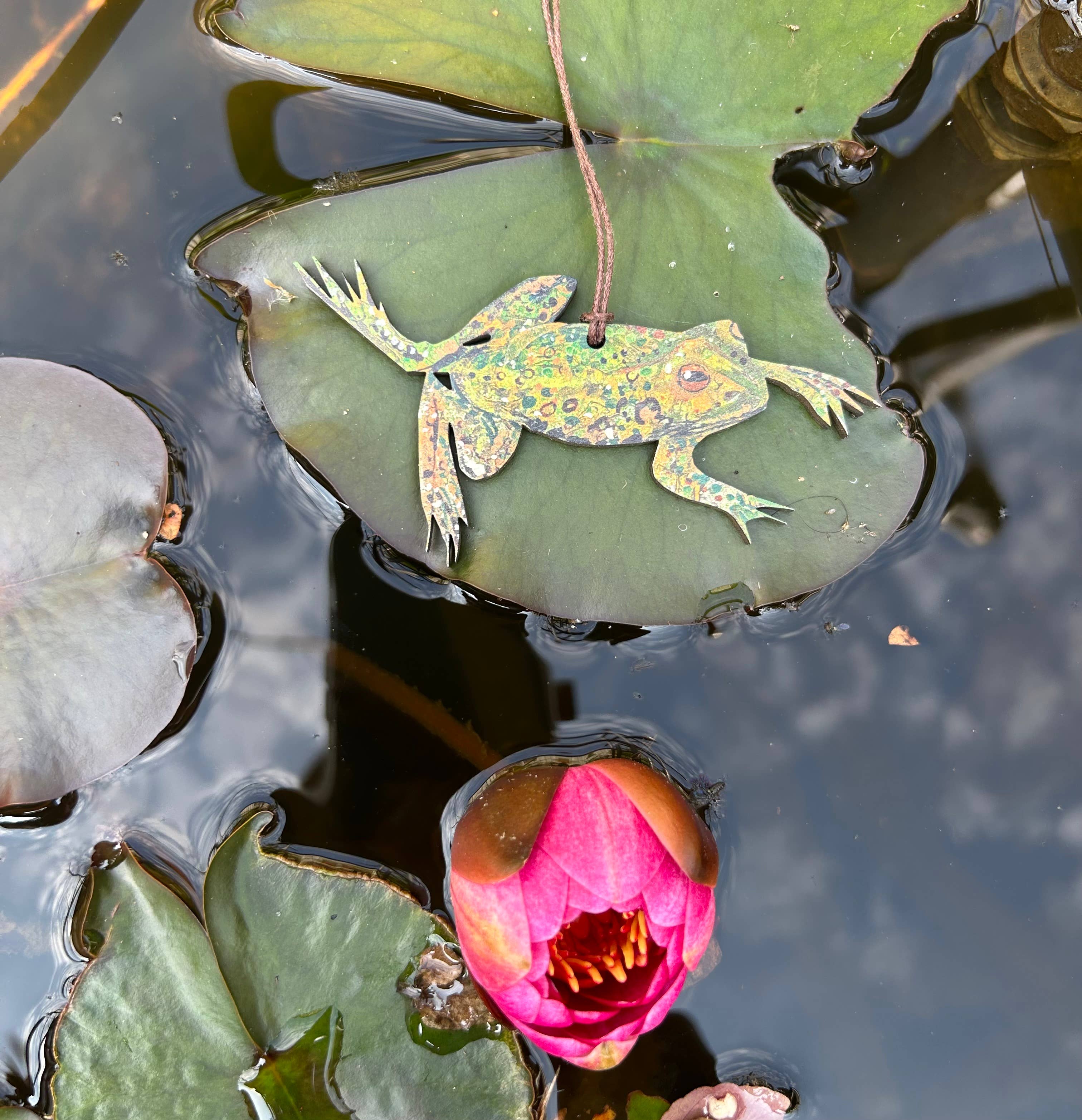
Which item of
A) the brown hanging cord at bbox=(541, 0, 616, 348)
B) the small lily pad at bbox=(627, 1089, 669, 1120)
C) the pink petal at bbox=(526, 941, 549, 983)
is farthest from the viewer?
A: the small lily pad at bbox=(627, 1089, 669, 1120)

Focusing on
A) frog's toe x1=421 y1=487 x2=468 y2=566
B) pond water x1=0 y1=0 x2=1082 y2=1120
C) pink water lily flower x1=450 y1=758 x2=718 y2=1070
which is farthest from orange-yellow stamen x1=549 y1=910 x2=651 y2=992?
frog's toe x1=421 y1=487 x2=468 y2=566

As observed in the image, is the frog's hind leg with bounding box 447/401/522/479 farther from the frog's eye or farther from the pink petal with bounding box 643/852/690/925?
the pink petal with bounding box 643/852/690/925

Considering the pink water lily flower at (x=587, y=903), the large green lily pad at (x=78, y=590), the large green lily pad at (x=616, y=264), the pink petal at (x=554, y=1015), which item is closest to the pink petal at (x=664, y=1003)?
the pink water lily flower at (x=587, y=903)

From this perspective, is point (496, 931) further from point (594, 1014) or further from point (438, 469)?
point (438, 469)

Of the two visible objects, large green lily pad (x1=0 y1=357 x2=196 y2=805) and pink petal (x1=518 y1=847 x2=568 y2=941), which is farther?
large green lily pad (x1=0 y1=357 x2=196 y2=805)

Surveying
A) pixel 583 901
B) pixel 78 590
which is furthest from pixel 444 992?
pixel 78 590

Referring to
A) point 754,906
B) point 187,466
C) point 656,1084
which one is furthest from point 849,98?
point 656,1084

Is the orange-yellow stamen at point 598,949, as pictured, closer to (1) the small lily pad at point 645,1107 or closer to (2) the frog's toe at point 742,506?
(1) the small lily pad at point 645,1107
